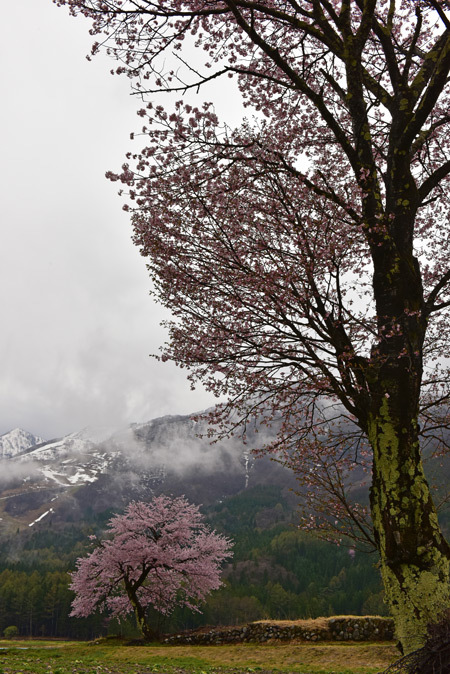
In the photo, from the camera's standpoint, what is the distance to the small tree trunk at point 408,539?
4.82 metres

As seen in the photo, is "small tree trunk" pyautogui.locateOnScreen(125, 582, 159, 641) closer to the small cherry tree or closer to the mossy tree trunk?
the small cherry tree

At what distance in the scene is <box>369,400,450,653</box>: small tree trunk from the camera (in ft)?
15.8

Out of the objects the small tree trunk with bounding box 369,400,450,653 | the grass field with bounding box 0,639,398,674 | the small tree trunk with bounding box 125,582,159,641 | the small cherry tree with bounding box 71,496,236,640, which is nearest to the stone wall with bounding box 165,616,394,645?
Result: the grass field with bounding box 0,639,398,674

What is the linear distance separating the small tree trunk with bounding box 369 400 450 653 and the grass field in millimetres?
10200

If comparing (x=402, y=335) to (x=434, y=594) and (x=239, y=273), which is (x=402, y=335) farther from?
(x=434, y=594)

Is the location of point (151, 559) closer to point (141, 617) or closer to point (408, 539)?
point (141, 617)

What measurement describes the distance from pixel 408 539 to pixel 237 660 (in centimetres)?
1828

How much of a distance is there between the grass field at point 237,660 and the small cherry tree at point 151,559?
500 cm

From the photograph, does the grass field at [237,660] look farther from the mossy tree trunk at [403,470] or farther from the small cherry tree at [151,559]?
the mossy tree trunk at [403,470]

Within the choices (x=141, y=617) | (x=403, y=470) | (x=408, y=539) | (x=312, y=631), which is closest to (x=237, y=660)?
(x=312, y=631)

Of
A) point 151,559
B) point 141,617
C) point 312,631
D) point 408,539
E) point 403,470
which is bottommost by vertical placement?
point 312,631

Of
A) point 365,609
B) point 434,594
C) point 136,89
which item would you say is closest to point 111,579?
point 434,594

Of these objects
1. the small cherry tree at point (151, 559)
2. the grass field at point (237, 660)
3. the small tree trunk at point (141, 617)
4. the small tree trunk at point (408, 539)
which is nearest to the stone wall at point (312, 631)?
the grass field at point (237, 660)

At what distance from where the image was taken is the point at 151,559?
28297 millimetres
